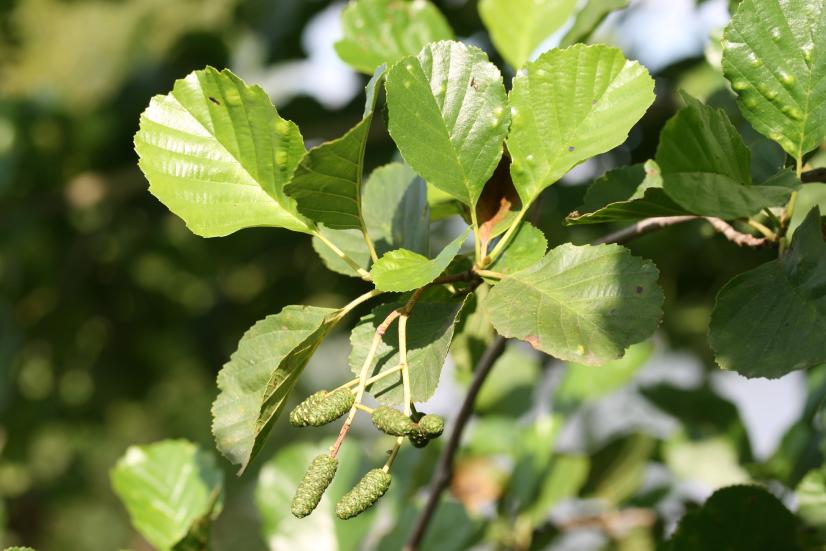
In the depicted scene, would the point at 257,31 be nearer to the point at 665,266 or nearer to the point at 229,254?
the point at 229,254

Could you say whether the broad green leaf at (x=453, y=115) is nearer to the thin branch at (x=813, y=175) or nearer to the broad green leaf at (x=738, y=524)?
the thin branch at (x=813, y=175)

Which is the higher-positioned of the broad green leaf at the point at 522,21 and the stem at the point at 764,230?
the broad green leaf at the point at 522,21

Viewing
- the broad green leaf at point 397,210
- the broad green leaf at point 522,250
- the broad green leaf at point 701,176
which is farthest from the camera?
the broad green leaf at point 397,210

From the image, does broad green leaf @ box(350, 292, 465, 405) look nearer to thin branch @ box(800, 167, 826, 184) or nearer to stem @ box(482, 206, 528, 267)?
stem @ box(482, 206, 528, 267)

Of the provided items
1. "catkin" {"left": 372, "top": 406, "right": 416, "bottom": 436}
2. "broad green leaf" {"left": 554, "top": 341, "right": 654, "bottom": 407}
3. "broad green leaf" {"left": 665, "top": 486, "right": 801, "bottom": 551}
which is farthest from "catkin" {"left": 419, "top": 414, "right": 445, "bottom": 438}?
"broad green leaf" {"left": 554, "top": 341, "right": 654, "bottom": 407}

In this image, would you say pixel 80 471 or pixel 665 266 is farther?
pixel 80 471

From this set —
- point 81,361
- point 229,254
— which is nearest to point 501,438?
point 229,254

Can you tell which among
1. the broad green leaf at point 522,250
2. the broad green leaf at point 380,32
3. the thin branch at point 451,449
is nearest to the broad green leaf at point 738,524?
the thin branch at point 451,449
